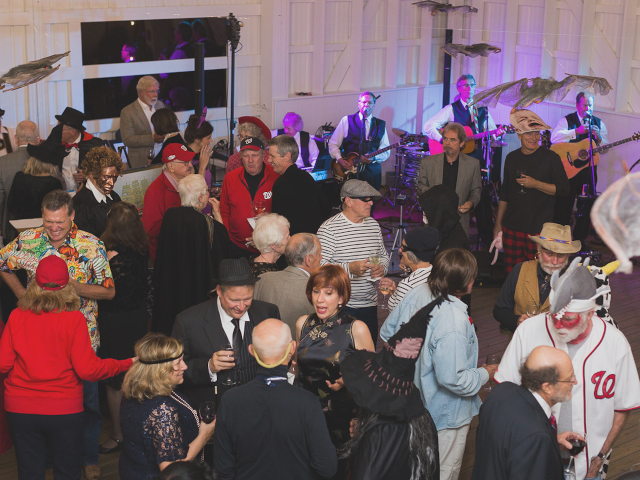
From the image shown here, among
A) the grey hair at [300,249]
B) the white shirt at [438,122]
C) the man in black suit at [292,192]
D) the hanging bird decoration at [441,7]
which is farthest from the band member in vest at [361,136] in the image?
the grey hair at [300,249]

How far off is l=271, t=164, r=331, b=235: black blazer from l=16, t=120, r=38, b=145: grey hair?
213cm

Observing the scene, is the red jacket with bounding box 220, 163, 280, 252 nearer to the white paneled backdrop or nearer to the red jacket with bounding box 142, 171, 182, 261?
the red jacket with bounding box 142, 171, 182, 261

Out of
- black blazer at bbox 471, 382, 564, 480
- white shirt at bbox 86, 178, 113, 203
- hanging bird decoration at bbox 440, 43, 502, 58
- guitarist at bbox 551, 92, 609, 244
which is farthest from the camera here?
hanging bird decoration at bbox 440, 43, 502, 58

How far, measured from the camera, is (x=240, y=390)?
2.82 metres

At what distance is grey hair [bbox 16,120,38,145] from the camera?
593 cm

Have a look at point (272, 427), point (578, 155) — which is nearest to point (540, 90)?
point (578, 155)

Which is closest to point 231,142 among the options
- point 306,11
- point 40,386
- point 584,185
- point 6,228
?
point 306,11

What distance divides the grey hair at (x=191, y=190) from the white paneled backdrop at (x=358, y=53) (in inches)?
146

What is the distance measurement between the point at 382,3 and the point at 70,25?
Result: 4.91 m

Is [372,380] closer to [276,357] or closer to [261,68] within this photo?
[276,357]

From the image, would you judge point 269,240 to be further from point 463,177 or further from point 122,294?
point 463,177

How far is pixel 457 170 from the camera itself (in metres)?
6.64

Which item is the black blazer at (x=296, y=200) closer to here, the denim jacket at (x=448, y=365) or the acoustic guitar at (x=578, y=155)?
the denim jacket at (x=448, y=365)

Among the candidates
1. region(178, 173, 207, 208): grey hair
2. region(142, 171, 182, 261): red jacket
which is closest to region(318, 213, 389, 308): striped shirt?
region(178, 173, 207, 208): grey hair
